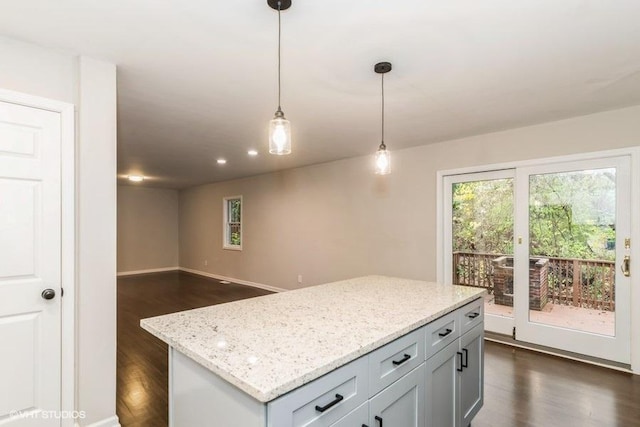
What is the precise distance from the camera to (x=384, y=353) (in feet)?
4.59

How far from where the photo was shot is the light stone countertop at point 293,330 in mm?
1068

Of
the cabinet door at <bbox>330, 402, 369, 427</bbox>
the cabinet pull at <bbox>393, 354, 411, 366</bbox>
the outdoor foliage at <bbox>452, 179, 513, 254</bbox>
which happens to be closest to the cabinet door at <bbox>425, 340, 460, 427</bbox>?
the cabinet pull at <bbox>393, 354, 411, 366</bbox>

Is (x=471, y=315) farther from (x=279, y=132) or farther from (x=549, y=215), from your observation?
(x=549, y=215)

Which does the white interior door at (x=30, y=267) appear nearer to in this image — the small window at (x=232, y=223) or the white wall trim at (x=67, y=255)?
the white wall trim at (x=67, y=255)

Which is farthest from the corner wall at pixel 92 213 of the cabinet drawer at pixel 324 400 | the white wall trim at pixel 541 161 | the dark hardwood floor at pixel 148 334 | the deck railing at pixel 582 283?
the deck railing at pixel 582 283

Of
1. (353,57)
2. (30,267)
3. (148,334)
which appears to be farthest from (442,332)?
(148,334)

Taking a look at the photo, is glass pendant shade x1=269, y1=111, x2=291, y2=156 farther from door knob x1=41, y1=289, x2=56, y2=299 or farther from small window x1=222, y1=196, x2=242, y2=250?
small window x1=222, y1=196, x2=242, y2=250

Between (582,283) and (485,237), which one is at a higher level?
(485,237)

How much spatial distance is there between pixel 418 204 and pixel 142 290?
569 centimetres

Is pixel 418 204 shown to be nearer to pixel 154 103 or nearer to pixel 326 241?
pixel 326 241

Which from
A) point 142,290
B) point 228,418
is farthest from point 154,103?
point 142,290

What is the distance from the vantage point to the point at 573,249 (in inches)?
136

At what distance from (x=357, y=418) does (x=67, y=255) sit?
1984 millimetres

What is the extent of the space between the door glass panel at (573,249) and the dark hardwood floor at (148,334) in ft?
12.7
